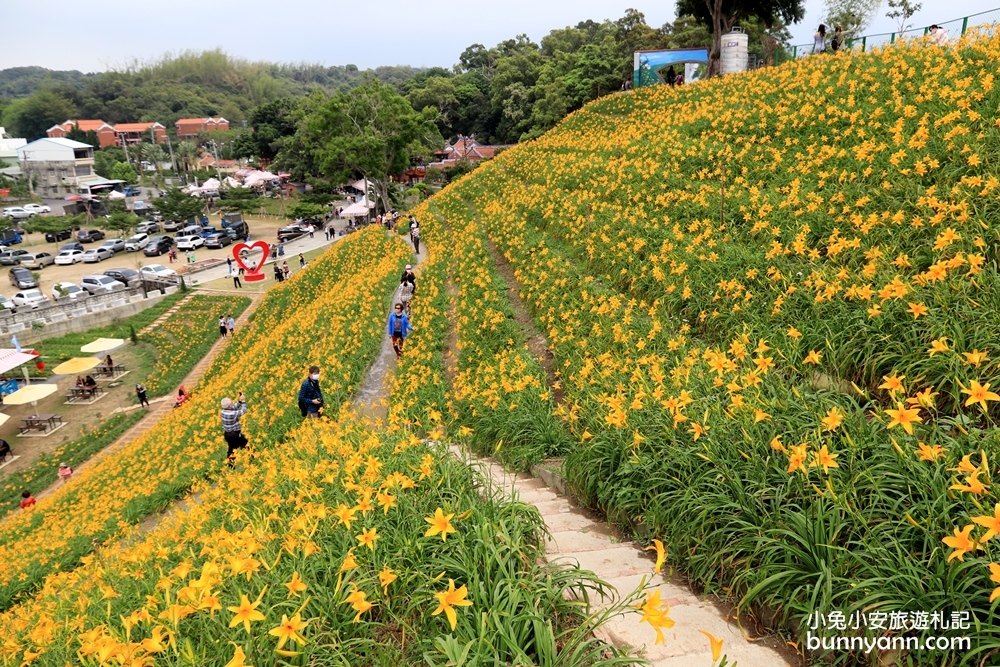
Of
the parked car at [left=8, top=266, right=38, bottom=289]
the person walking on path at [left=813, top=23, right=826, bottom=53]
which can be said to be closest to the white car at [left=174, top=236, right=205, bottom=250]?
the parked car at [left=8, top=266, right=38, bottom=289]

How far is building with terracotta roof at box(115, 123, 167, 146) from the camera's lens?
102438mm

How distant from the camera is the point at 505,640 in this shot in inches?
90.9

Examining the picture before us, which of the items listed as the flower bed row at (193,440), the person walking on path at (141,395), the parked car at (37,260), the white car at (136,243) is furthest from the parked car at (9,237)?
the flower bed row at (193,440)

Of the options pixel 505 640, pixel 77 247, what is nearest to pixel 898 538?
pixel 505 640

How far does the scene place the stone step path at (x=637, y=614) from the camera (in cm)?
246

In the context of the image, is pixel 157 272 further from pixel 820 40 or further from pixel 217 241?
pixel 820 40

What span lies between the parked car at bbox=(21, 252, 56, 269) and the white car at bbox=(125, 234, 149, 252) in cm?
529

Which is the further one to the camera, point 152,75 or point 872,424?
point 152,75

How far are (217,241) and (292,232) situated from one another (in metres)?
6.14

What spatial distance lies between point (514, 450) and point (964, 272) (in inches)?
164

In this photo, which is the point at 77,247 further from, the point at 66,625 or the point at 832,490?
the point at 832,490

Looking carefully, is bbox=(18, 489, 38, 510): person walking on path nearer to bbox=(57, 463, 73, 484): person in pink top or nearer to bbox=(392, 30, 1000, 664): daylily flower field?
bbox=(57, 463, 73, 484): person in pink top

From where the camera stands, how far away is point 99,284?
32.6m

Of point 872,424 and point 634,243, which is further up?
point 634,243
